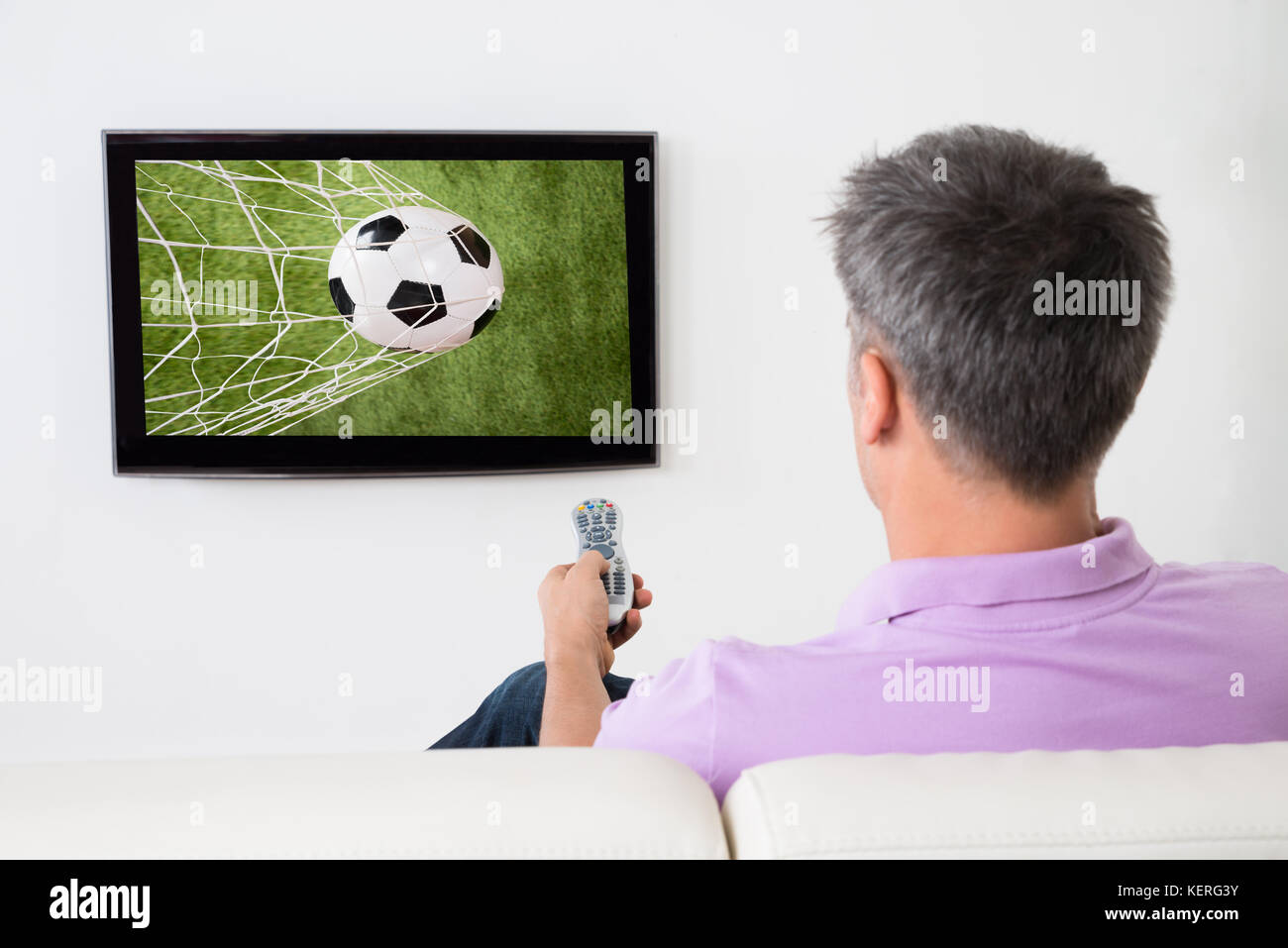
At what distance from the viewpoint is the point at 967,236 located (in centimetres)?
86

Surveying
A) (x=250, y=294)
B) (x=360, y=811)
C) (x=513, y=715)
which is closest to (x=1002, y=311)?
(x=360, y=811)

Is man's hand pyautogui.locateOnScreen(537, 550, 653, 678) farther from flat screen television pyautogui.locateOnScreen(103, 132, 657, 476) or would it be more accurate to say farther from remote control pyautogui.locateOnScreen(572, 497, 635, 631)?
flat screen television pyautogui.locateOnScreen(103, 132, 657, 476)

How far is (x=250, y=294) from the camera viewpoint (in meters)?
2.28

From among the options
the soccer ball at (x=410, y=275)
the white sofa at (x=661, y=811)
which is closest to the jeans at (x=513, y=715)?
the white sofa at (x=661, y=811)

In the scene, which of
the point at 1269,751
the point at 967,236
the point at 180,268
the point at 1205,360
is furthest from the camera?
the point at 1205,360

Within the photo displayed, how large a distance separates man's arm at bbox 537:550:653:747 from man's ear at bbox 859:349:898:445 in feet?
1.47

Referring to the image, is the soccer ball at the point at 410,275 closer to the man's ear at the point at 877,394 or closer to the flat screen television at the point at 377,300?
the flat screen television at the point at 377,300

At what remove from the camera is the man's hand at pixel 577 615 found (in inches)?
49.3

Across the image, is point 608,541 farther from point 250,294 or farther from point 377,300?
point 250,294

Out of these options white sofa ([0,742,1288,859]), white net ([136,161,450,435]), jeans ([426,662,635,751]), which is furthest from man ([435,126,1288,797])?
white net ([136,161,450,435])
